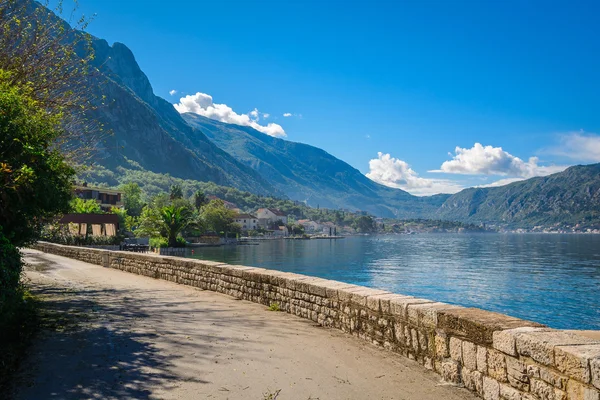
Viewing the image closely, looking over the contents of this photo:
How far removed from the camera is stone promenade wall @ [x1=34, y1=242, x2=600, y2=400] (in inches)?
167

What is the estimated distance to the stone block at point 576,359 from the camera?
396 centimetres

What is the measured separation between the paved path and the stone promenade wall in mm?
261

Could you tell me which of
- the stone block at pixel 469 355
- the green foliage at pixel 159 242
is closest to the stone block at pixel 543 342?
the stone block at pixel 469 355

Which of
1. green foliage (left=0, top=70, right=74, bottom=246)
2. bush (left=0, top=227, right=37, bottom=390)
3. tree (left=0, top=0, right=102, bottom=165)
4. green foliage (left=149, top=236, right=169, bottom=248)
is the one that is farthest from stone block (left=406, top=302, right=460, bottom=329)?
green foliage (left=149, top=236, right=169, bottom=248)

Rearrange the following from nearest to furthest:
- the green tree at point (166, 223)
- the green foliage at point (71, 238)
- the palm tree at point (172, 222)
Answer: the green foliage at point (71, 238) < the palm tree at point (172, 222) < the green tree at point (166, 223)

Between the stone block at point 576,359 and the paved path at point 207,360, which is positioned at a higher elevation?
the stone block at point 576,359

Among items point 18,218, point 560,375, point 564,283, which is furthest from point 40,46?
point 564,283

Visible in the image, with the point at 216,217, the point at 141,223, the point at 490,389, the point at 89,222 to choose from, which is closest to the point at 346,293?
the point at 490,389

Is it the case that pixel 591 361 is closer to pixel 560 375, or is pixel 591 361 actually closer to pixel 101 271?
pixel 560 375

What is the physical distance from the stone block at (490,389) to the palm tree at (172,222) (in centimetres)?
6416

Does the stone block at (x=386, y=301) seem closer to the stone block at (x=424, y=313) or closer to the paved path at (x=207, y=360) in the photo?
the stone block at (x=424, y=313)

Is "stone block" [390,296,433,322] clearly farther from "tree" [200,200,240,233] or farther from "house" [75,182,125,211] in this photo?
"tree" [200,200,240,233]

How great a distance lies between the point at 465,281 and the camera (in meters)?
48.2

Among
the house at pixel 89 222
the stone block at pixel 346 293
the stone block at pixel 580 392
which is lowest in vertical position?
the stone block at pixel 580 392
